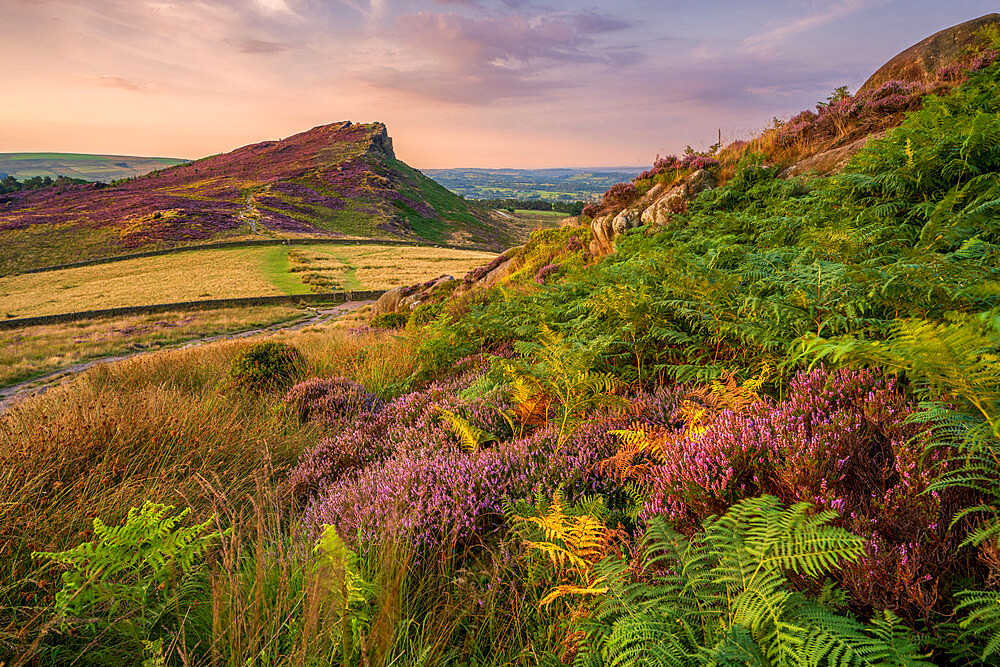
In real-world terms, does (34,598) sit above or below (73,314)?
above

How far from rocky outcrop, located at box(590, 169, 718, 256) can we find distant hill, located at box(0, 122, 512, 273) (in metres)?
57.1

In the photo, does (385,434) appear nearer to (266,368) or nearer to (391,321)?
(266,368)

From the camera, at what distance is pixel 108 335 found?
2317 centimetres

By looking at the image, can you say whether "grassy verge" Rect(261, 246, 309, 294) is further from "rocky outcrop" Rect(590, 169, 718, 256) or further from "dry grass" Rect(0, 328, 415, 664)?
"dry grass" Rect(0, 328, 415, 664)

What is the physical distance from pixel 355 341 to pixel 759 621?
9.58m

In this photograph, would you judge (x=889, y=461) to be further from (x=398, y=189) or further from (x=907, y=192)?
(x=398, y=189)

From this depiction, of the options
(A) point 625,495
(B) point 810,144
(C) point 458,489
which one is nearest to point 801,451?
(A) point 625,495

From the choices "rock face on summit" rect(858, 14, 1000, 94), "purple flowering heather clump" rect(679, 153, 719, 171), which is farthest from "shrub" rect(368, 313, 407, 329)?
"rock face on summit" rect(858, 14, 1000, 94)

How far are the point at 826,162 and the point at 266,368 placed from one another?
11357 mm

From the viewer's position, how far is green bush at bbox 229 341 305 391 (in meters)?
6.93

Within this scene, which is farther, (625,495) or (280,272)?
(280,272)

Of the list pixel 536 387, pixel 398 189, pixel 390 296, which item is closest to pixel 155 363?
pixel 536 387

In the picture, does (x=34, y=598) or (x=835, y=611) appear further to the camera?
(x=34, y=598)

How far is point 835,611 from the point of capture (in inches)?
52.6
